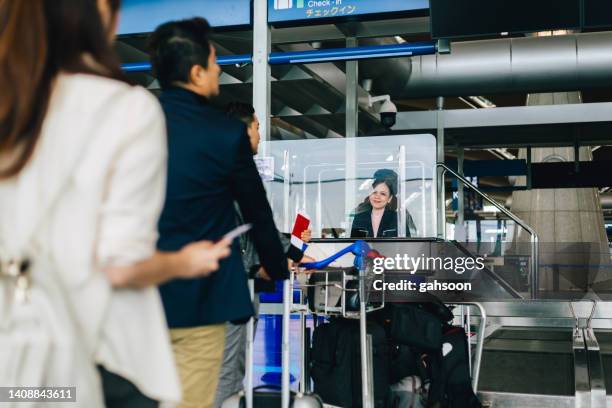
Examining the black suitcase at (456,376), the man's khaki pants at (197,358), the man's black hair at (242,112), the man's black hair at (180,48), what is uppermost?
the man's black hair at (242,112)

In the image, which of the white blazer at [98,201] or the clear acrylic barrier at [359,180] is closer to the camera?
the white blazer at [98,201]

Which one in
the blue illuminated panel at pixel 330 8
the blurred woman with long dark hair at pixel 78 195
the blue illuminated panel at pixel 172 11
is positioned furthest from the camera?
the blue illuminated panel at pixel 172 11

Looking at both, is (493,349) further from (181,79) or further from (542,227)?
(542,227)

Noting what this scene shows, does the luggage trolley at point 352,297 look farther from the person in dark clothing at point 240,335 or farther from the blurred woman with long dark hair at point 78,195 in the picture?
the blurred woman with long dark hair at point 78,195

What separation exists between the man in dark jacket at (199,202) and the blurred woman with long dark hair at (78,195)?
67 cm

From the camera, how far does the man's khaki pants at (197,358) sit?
1.98 metres

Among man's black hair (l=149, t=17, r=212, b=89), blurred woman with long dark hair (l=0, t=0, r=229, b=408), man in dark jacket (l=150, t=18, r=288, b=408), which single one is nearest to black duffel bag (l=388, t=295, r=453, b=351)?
man in dark jacket (l=150, t=18, r=288, b=408)

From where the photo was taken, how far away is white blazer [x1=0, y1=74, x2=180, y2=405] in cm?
117

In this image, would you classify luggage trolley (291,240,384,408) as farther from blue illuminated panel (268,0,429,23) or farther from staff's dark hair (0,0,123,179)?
staff's dark hair (0,0,123,179)

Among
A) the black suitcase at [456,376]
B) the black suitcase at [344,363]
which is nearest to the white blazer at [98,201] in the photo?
the black suitcase at [344,363]

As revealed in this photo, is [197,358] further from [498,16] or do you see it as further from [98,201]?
[498,16]

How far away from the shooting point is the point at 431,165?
5.78 metres

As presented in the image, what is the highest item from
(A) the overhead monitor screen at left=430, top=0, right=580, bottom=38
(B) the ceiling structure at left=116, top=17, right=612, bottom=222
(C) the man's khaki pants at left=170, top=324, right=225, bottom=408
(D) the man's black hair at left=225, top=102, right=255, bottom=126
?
(B) the ceiling structure at left=116, top=17, right=612, bottom=222

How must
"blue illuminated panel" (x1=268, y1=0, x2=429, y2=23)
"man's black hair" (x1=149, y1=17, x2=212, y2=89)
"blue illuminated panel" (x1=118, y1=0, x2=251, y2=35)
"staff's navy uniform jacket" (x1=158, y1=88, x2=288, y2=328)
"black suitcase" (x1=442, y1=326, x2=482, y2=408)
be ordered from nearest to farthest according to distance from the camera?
"staff's navy uniform jacket" (x1=158, y1=88, x2=288, y2=328) → "man's black hair" (x1=149, y1=17, x2=212, y2=89) → "black suitcase" (x1=442, y1=326, x2=482, y2=408) → "blue illuminated panel" (x1=268, y1=0, x2=429, y2=23) → "blue illuminated panel" (x1=118, y1=0, x2=251, y2=35)
